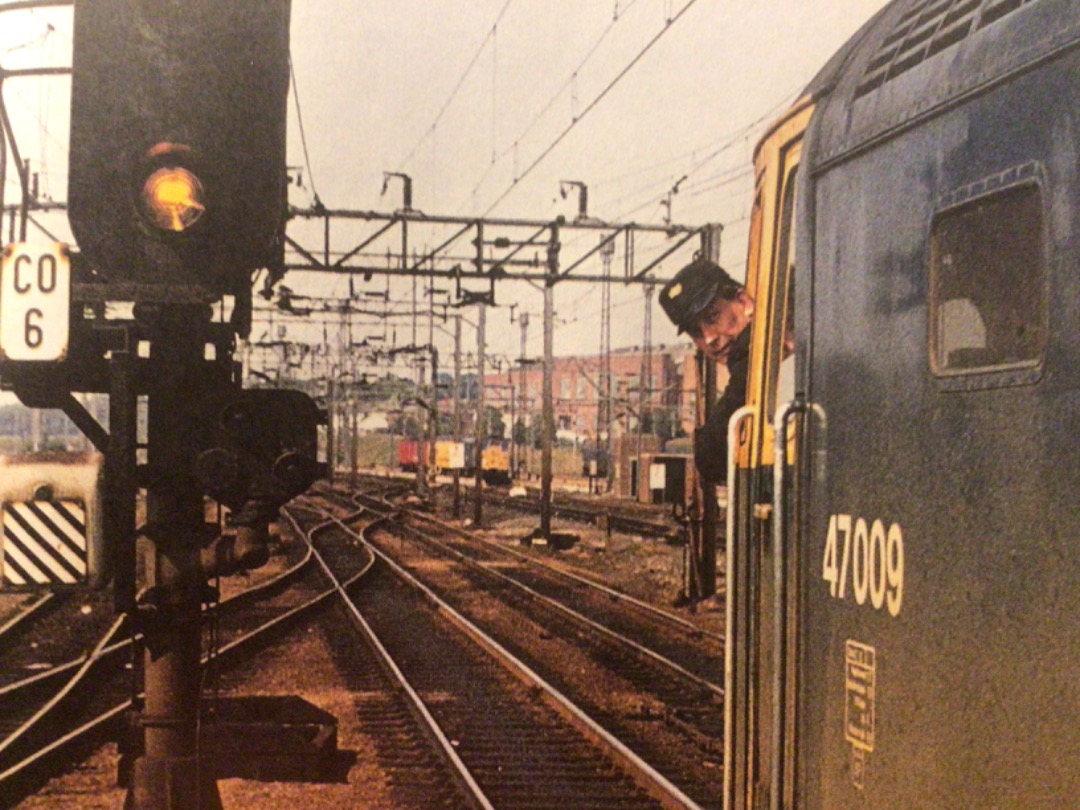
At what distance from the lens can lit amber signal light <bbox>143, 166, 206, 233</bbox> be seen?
454cm

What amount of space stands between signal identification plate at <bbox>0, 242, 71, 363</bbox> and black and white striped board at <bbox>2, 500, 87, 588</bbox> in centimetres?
50

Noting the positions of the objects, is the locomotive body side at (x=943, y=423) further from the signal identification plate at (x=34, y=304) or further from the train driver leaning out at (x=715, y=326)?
the signal identification plate at (x=34, y=304)

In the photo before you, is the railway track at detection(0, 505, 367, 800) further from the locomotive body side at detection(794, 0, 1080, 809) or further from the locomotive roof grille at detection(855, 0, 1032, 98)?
the locomotive roof grille at detection(855, 0, 1032, 98)

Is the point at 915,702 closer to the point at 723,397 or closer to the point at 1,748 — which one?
the point at 723,397

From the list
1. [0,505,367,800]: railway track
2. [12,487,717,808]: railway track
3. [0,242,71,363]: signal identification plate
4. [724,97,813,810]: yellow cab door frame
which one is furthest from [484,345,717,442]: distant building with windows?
[0,242,71,363]: signal identification plate

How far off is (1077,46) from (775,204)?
1744 mm

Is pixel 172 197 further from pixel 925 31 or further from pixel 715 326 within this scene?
pixel 925 31

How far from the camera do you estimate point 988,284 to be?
314 cm

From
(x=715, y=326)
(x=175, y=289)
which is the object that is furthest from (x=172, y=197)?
(x=715, y=326)

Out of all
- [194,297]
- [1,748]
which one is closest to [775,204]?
[194,297]

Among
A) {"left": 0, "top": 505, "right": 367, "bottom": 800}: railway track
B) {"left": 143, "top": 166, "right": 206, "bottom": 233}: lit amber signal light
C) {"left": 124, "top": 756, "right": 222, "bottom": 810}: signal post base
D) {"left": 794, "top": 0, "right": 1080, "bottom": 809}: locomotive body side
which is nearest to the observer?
{"left": 794, "top": 0, "right": 1080, "bottom": 809}: locomotive body side

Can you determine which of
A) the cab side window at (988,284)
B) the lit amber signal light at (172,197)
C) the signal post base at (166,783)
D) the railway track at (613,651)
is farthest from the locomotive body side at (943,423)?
the railway track at (613,651)

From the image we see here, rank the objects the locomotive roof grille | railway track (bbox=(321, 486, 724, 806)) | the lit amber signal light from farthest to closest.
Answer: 1. railway track (bbox=(321, 486, 724, 806))
2. the lit amber signal light
3. the locomotive roof grille

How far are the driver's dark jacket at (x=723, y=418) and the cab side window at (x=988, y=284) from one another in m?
1.84
